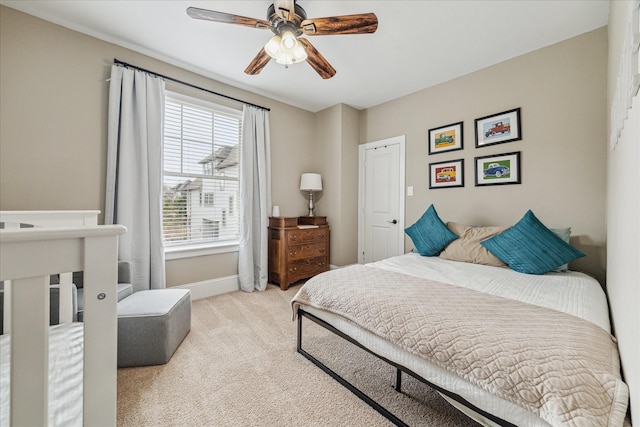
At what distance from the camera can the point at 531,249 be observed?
216cm

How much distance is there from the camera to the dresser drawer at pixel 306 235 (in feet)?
11.5

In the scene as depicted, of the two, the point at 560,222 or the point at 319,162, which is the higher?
the point at 319,162

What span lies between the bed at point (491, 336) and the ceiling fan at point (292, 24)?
1696mm

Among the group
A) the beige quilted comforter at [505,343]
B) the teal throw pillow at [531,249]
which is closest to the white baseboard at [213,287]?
the beige quilted comforter at [505,343]

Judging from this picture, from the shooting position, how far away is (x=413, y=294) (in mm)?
1529

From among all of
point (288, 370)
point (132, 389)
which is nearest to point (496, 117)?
point (288, 370)

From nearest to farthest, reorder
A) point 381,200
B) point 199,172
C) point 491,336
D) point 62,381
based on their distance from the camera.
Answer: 1. point 62,381
2. point 491,336
3. point 199,172
4. point 381,200

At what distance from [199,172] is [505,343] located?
3221 mm

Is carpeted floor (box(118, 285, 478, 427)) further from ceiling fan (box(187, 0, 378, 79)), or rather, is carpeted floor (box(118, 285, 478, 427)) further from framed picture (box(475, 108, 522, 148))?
framed picture (box(475, 108, 522, 148))

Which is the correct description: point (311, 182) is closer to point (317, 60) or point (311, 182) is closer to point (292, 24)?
point (317, 60)

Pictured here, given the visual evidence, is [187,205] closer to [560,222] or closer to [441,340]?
[441,340]

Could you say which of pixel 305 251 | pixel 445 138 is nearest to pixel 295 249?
pixel 305 251

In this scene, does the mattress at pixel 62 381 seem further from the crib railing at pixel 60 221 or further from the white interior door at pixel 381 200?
the white interior door at pixel 381 200

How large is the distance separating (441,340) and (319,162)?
3496 millimetres
